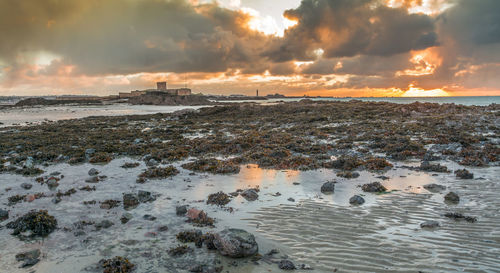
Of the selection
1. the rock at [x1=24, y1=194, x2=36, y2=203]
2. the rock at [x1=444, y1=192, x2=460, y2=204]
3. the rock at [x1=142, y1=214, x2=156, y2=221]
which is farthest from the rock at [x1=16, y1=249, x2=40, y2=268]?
the rock at [x1=444, y1=192, x2=460, y2=204]

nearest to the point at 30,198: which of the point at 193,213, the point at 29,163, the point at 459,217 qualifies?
the point at 193,213

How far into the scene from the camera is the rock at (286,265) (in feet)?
15.0

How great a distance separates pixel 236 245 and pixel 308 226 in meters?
1.91

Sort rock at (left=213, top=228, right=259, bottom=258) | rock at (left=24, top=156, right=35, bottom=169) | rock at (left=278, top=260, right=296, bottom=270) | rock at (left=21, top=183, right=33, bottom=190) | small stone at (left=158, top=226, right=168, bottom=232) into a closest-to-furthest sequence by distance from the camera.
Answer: rock at (left=278, top=260, right=296, bottom=270) → rock at (left=213, top=228, right=259, bottom=258) → small stone at (left=158, top=226, right=168, bottom=232) → rock at (left=21, top=183, right=33, bottom=190) → rock at (left=24, top=156, right=35, bottom=169)

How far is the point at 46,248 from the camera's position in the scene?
5.41 meters

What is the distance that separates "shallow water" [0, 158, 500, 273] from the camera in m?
4.76

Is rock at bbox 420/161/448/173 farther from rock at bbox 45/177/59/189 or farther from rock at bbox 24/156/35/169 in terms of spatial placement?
rock at bbox 24/156/35/169

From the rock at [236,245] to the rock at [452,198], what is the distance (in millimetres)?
5487

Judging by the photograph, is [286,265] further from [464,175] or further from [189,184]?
[464,175]

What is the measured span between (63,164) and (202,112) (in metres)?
28.8

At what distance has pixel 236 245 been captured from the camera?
492 cm

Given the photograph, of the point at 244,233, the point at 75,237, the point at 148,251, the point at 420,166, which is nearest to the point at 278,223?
the point at 244,233

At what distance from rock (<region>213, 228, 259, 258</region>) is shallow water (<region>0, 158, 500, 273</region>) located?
17cm

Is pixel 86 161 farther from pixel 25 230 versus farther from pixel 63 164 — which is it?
pixel 25 230
